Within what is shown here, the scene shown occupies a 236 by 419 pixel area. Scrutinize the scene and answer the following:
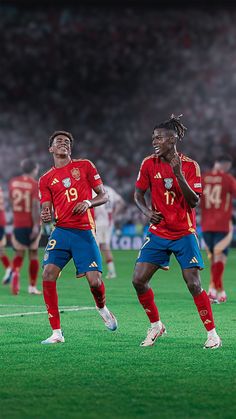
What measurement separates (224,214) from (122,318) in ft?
11.2

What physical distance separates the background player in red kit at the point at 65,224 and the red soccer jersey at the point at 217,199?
4.91 meters

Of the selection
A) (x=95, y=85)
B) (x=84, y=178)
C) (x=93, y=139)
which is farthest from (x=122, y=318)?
(x=95, y=85)

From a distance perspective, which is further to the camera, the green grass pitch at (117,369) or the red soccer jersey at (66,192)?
the red soccer jersey at (66,192)

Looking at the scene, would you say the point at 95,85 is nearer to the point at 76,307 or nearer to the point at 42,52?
the point at 42,52

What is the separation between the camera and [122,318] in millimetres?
10469

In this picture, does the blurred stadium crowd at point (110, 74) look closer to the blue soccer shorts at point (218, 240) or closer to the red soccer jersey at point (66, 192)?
the blue soccer shorts at point (218, 240)

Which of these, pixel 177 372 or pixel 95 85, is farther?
pixel 95 85

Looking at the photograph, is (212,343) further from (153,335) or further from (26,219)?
(26,219)

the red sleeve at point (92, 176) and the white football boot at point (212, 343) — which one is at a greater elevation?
the red sleeve at point (92, 176)

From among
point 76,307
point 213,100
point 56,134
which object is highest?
point 213,100

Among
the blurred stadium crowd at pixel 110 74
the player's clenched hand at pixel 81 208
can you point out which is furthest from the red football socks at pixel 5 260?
the blurred stadium crowd at pixel 110 74

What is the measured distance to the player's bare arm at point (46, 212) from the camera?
26.6 ft

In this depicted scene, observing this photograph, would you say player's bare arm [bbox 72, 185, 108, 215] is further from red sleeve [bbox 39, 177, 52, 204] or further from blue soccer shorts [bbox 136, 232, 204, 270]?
blue soccer shorts [bbox 136, 232, 204, 270]

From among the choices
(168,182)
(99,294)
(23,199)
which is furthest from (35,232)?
(168,182)
